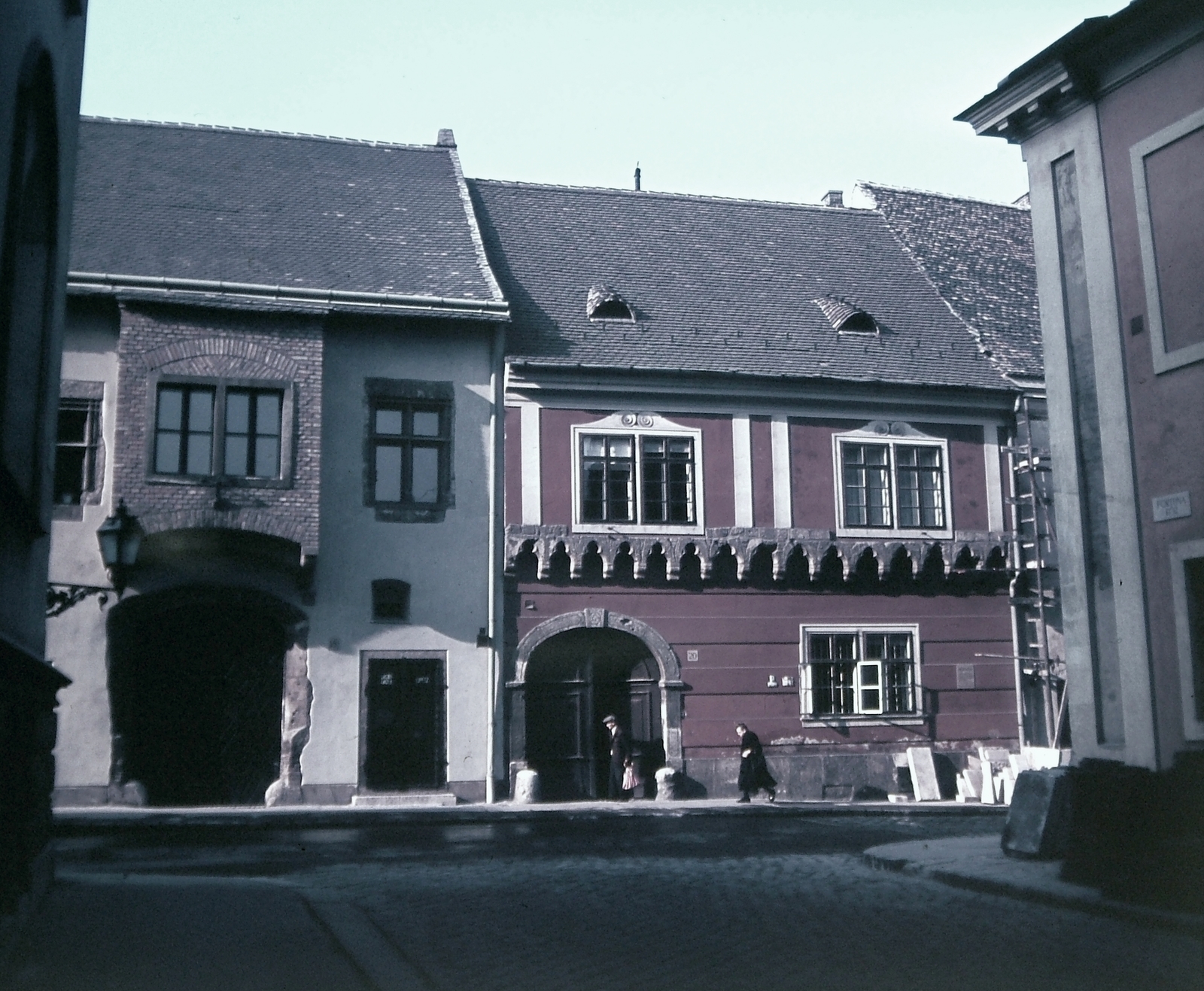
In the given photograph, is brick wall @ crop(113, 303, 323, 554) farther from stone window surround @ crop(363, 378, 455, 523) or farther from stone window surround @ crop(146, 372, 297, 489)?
stone window surround @ crop(363, 378, 455, 523)

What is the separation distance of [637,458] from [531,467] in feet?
6.36

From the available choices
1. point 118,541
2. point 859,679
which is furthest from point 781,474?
point 118,541

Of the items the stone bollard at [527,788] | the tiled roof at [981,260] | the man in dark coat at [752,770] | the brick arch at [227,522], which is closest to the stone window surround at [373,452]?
the brick arch at [227,522]

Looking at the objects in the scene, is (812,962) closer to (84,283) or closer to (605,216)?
(84,283)

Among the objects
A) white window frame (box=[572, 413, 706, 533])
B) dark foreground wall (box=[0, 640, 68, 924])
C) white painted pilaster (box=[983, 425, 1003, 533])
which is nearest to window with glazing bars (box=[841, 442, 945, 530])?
white painted pilaster (box=[983, 425, 1003, 533])

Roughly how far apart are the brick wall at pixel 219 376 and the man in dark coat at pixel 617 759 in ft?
19.3

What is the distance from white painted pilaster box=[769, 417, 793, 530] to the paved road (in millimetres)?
11244

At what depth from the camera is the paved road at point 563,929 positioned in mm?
7293

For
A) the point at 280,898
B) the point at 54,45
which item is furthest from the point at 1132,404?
the point at 54,45

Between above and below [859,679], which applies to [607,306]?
above

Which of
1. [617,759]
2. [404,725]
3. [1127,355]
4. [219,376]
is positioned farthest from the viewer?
[617,759]

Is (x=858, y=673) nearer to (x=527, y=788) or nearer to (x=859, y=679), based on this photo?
(x=859, y=679)

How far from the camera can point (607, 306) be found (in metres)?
26.1

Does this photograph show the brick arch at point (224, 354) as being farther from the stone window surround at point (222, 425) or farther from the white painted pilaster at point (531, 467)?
the white painted pilaster at point (531, 467)
